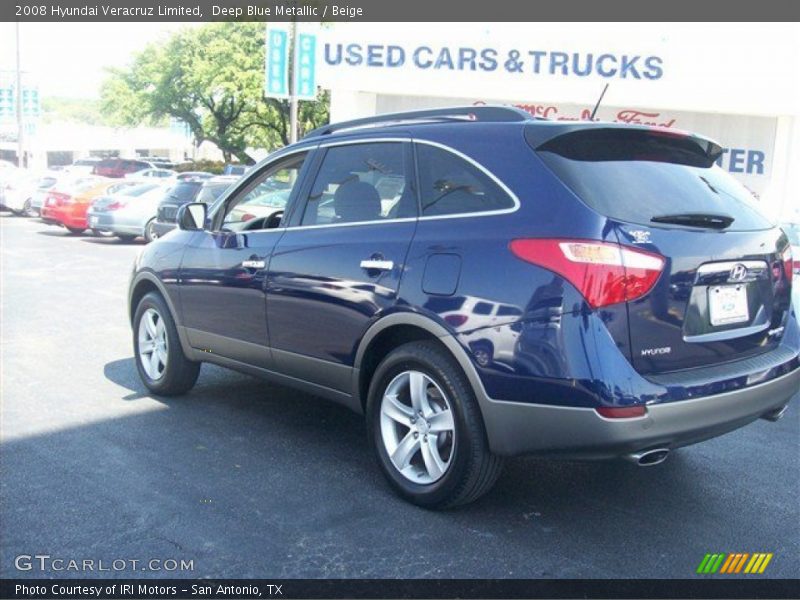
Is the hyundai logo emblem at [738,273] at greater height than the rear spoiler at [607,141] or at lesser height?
lesser

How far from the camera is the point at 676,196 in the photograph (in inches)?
155

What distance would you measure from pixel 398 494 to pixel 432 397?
0.55m

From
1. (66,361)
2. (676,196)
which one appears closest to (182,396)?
(66,361)

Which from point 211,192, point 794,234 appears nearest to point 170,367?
point 794,234

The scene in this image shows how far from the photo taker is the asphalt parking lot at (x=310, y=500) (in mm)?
3725

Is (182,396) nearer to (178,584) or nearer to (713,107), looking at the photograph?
(178,584)

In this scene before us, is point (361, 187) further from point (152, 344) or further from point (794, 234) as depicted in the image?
point (794, 234)

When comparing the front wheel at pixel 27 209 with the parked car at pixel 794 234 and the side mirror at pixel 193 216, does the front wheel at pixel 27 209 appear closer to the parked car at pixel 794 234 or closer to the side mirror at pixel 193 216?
the side mirror at pixel 193 216

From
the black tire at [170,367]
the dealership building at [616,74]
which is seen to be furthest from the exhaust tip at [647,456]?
the dealership building at [616,74]

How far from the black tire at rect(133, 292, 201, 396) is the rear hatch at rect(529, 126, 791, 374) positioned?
3.27m

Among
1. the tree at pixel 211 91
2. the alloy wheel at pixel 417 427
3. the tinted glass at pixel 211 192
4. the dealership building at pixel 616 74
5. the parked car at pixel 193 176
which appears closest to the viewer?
the alloy wheel at pixel 417 427

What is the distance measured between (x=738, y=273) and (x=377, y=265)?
1.74m

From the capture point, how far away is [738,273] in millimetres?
3967

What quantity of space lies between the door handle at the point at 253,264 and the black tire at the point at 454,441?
3.97ft
